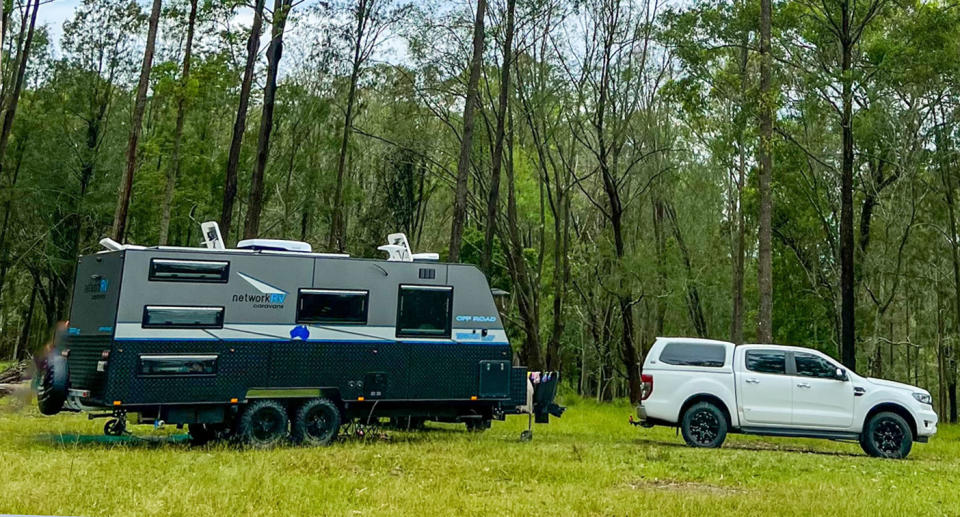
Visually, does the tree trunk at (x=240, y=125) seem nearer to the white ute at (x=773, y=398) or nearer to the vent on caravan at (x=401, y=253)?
the vent on caravan at (x=401, y=253)

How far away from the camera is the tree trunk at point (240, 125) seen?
21844 mm

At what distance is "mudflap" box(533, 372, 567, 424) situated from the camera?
54.1ft

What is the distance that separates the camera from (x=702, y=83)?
912 inches

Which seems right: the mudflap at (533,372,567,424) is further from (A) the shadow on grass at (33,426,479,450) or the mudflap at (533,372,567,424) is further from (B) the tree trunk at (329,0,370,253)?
(B) the tree trunk at (329,0,370,253)

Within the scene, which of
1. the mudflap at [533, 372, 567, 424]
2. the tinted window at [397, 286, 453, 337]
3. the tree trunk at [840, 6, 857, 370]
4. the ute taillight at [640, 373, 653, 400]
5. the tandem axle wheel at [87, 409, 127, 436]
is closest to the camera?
the tandem axle wheel at [87, 409, 127, 436]

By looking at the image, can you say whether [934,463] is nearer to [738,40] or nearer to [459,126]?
[738,40]

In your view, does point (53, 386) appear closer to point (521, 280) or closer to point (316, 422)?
point (316, 422)

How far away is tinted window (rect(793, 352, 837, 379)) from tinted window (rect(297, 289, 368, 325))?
788 cm

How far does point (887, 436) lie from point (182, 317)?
12261 mm

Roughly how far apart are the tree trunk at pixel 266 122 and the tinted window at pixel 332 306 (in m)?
8.12

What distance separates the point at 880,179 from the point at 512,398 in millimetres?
22216

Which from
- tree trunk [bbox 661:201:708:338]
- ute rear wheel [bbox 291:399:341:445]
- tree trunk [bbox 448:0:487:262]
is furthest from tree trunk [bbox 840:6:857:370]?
ute rear wheel [bbox 291:399:341:445]

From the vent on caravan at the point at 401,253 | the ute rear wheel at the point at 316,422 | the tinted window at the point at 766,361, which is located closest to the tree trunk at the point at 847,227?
the tinted window at the point at 766,361

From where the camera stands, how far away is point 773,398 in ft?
Answer: 50.2
